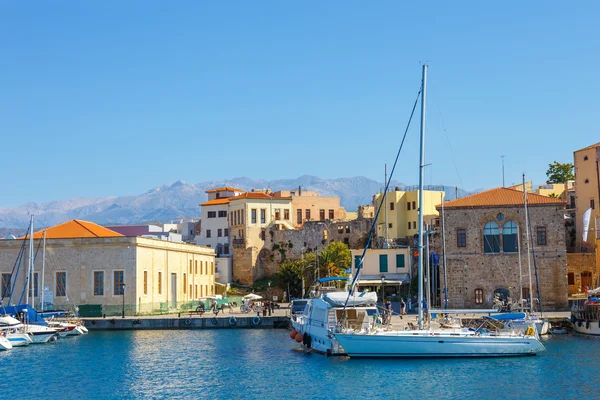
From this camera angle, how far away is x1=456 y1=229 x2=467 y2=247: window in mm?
57906

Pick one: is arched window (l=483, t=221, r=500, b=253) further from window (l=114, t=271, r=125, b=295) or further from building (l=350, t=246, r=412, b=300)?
window (l=114, t=271, r=125, b=295)

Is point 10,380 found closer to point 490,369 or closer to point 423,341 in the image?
point 423,341

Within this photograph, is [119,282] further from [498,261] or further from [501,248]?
[501,248]

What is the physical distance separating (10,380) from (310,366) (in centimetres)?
1242

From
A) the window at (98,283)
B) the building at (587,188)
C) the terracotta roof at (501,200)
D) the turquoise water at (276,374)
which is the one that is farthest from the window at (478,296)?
the window at (98,283)

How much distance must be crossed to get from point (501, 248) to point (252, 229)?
33796mm

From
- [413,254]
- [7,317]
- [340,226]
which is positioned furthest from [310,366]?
[340,226]

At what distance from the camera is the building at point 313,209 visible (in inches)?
3610

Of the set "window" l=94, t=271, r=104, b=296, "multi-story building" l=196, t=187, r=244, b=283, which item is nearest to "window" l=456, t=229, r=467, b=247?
"window" l=94, t=271, r=104, b=296

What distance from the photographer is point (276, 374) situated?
116 feet

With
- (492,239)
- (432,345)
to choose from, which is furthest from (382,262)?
(432,345)

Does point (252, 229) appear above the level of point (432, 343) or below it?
above

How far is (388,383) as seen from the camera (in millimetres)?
32375

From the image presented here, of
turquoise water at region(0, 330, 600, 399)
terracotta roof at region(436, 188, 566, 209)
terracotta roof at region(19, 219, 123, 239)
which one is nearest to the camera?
turquoise water at region(0, 330, 600, 399)
